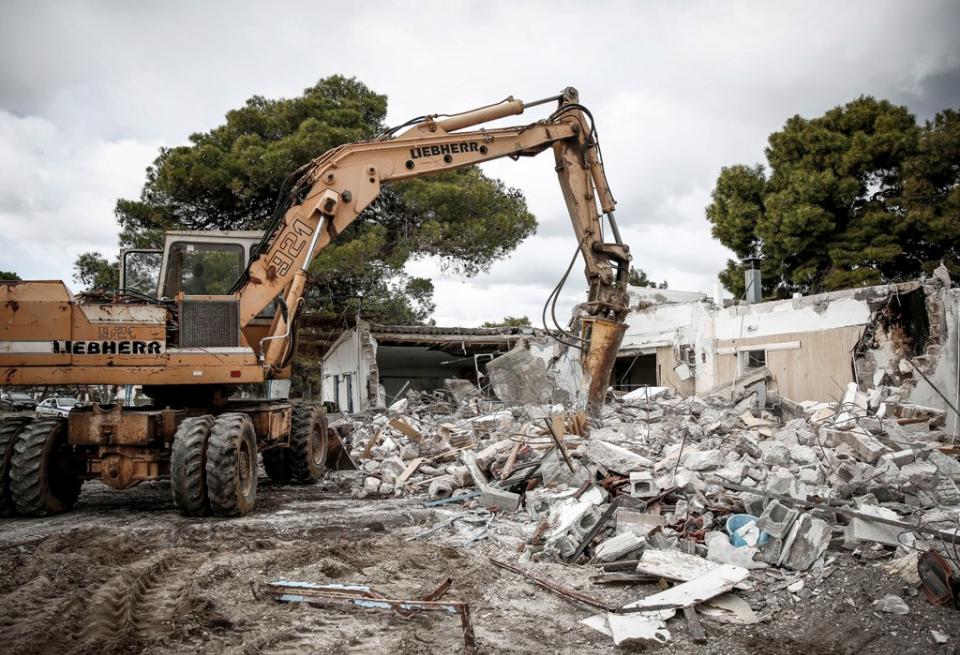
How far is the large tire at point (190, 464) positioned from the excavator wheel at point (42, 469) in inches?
64.6

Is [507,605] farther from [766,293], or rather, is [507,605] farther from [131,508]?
[766,293]

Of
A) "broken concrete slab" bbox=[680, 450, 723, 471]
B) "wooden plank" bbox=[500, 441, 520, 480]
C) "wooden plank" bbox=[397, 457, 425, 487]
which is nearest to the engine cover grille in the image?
"wooden plank" bbox=[397, 457, 425, 487]

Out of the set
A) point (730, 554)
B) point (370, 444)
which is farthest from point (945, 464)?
point (370, 444)

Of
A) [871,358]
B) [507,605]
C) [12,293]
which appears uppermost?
[12,293]

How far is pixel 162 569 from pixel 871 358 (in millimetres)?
15019

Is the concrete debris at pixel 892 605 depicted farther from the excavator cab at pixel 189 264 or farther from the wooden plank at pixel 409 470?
the excavator cab at pixel 189 264

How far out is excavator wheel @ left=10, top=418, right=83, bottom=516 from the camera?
25.1ft

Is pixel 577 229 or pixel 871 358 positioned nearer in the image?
pixel 577 229

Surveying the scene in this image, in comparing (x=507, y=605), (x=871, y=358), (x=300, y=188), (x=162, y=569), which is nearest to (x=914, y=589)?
(x=507, y=605)

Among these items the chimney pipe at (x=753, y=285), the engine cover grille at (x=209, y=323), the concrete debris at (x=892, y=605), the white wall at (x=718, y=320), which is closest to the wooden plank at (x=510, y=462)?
the engine cover grille at (x=209, y=323)

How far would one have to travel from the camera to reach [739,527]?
19.3 ft

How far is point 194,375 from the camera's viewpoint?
7.86m

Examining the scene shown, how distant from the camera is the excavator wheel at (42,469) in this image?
7.66 m

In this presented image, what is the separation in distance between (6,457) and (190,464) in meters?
2.28
